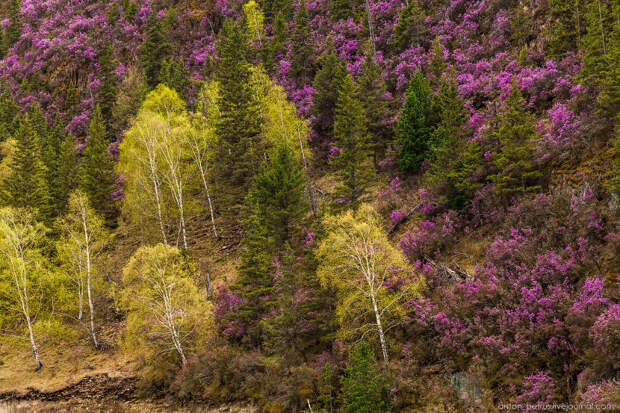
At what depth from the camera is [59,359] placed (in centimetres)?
2969

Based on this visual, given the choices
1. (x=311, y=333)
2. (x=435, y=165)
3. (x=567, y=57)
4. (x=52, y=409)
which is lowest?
(x=52, y=409)

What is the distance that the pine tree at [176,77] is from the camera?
49656 mm

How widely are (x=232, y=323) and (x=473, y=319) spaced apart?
14220 millimetres

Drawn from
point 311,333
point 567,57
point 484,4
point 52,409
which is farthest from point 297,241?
point 484,4

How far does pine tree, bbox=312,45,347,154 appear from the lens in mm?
38438

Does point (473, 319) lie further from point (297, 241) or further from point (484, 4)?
point (484, 4)

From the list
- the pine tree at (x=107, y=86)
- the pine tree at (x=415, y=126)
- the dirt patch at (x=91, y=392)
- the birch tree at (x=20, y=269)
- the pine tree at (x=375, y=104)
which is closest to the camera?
the dirt patch at (x=91, y=392)

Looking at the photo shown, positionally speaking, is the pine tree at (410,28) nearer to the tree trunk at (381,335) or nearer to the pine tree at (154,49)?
the tree trunk at (381,335)

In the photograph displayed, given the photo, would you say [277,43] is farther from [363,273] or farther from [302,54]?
[363,273]

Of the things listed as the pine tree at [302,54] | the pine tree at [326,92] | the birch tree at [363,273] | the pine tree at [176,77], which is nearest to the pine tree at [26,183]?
the pine tree at [176,77]

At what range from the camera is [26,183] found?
3906 cm

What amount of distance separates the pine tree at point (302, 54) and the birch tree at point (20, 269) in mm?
30870

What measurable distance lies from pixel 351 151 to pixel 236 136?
11743 millimetres

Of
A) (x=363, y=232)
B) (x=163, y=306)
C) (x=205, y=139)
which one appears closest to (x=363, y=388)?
(x=363, y=232)
